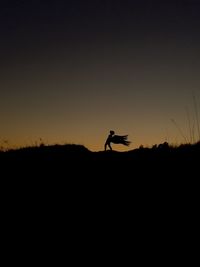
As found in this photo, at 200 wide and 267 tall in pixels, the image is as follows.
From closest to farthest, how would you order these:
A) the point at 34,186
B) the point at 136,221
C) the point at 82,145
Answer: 1. the point at 136,221
2. the point at 34,186
3. the point at 82,145

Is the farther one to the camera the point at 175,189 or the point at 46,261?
the point at 175,189

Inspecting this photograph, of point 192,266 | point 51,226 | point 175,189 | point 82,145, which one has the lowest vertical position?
point 192,266

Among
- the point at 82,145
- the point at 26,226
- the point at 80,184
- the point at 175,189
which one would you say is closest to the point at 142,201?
the point at 175,189

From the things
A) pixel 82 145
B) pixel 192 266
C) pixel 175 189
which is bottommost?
pixel 192 266

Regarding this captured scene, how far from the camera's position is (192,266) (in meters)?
8.11

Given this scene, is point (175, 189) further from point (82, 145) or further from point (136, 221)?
point (82, 145)

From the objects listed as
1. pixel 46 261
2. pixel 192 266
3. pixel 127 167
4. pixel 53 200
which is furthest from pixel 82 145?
pixel 192 266

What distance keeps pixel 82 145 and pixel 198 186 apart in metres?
7.31

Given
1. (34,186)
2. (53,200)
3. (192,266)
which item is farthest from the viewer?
(34,186)

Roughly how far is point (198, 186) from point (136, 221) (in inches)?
88.4

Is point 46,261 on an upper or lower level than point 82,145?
lower

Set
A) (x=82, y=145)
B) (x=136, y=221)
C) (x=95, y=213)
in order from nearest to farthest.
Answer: (x=136, y=221) → (x=95, y=213) → (x=82, y=145)

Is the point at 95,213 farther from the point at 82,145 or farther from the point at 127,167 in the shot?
the point at 82,145

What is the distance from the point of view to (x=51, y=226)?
34.0ft
